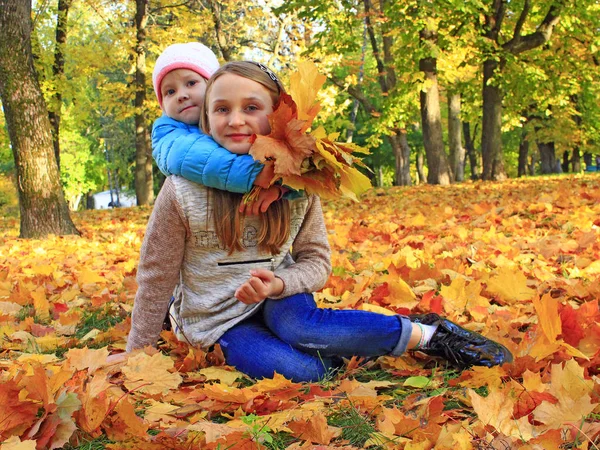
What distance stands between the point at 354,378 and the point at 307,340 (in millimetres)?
223

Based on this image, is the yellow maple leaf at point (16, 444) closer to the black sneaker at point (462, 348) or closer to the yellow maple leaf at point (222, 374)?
the yellow maple leaf at point (222, 374)

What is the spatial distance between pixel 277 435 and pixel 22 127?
626cm

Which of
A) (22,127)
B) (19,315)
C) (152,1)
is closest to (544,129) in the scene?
(152,1)

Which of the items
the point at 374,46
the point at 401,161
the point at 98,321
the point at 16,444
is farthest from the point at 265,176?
the point at 401,161

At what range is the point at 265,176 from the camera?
198cm

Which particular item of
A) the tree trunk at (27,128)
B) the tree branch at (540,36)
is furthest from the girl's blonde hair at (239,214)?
the tree branch at (540,36)

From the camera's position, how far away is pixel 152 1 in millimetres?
13320

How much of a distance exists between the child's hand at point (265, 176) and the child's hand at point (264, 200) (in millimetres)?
62

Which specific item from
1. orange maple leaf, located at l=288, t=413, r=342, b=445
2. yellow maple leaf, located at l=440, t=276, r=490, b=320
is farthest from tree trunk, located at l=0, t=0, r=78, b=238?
orange maple leaf, located at l=288, t=413, r=342, b=445

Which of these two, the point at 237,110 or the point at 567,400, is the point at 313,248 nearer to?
the point at 237,110

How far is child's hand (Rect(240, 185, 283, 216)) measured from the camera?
2.06 metres

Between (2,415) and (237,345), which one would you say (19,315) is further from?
(2,415)

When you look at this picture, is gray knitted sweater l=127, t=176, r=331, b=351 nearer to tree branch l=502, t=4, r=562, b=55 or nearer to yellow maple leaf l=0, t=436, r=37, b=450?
yellow maple leaf l=0, t=436, r=37, b=450

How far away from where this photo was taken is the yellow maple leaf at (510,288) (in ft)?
8.56
